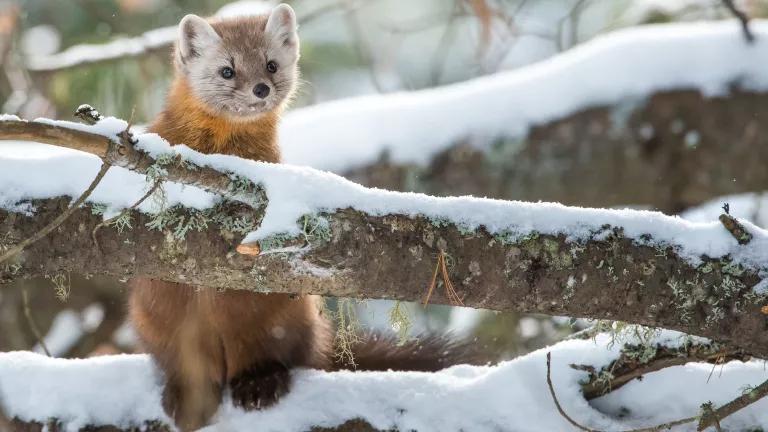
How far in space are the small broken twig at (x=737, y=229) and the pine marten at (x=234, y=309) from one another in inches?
59.5

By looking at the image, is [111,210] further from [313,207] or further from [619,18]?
[619,18]

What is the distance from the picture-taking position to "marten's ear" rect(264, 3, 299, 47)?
4664 millimetres

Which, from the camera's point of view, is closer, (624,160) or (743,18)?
(743,18)

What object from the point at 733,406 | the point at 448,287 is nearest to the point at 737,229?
the point at 733,406

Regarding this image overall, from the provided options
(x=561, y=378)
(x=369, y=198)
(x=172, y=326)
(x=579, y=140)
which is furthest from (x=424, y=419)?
(x=579, y=140)

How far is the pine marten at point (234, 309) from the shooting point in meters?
3.66

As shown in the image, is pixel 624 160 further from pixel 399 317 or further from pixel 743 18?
pixel 399 317

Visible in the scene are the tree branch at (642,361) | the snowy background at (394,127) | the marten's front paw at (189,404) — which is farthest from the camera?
the marten's front paw at (189,404)

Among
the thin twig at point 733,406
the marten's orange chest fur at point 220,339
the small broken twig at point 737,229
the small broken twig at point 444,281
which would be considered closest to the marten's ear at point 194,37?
the marten's orange chest fur at point 220,339

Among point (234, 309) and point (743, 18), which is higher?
point (743, 18)

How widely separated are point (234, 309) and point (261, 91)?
1.01 m

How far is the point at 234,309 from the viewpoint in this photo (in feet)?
12.4

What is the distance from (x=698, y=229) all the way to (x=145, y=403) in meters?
1.96

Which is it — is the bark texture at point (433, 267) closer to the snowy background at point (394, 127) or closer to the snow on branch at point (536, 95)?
the snowy background at point (394, 127)
